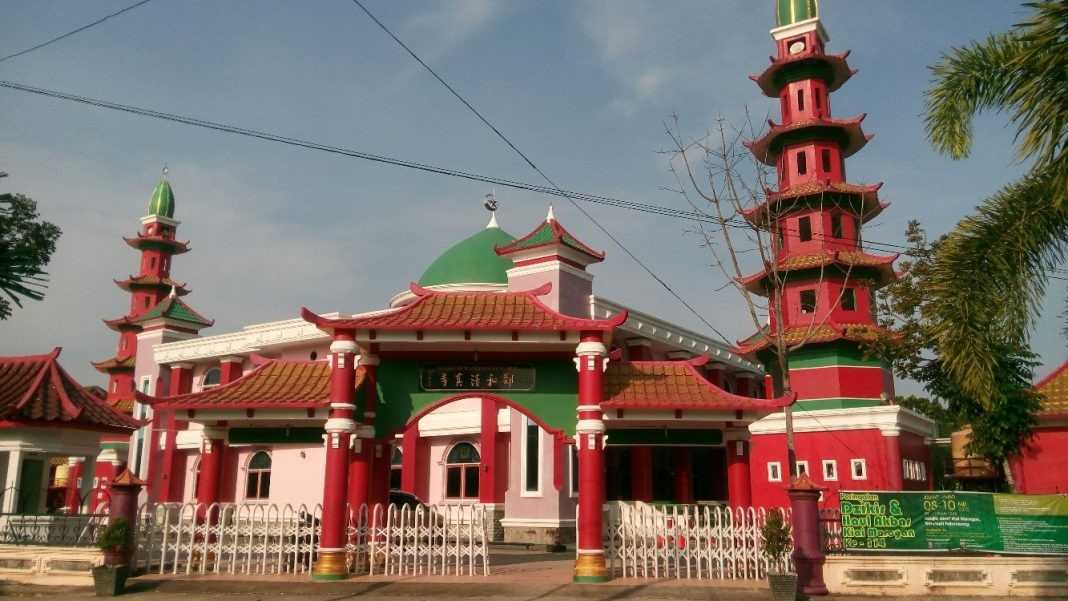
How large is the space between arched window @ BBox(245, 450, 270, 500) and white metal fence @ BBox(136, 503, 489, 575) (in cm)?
1266

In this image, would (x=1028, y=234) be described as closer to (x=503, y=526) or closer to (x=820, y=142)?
(x=503, y=526)

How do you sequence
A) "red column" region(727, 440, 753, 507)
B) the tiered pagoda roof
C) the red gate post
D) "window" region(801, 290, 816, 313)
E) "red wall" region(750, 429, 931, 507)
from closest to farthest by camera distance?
1. the red gate post
2. the tiered pagoda roof
3. "red column" region(727, 440, 753, 507)
4. "red wall" region(750, 429, 931, 507)
5. "window" region(801, 290, 816, 313)

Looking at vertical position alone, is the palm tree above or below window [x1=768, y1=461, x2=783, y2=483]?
above

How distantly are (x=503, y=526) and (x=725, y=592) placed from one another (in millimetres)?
12184

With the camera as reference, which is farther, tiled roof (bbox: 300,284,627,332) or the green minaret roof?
the green minaret roof

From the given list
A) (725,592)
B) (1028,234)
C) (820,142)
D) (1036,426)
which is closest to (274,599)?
(725,592)

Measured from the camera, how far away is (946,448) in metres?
30.6

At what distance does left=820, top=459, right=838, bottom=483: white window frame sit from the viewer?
82.3 feet

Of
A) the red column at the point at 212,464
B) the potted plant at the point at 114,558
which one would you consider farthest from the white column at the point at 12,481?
the potted plant at the point at 114,558

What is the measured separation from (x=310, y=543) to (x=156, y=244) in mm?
39493

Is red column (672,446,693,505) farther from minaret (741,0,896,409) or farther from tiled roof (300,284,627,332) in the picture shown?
tiled roof (300,284,627,332)

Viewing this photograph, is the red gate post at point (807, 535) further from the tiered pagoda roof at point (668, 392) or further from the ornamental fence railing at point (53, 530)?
the ornamental fence railing at point (53, 530)

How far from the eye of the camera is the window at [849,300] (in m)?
29.0

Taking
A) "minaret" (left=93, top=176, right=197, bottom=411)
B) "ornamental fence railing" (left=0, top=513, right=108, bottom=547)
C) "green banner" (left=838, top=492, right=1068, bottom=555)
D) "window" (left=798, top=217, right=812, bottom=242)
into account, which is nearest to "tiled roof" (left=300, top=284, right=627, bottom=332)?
"green banner" (left=838, top=492, right=1068, bottom=555)
